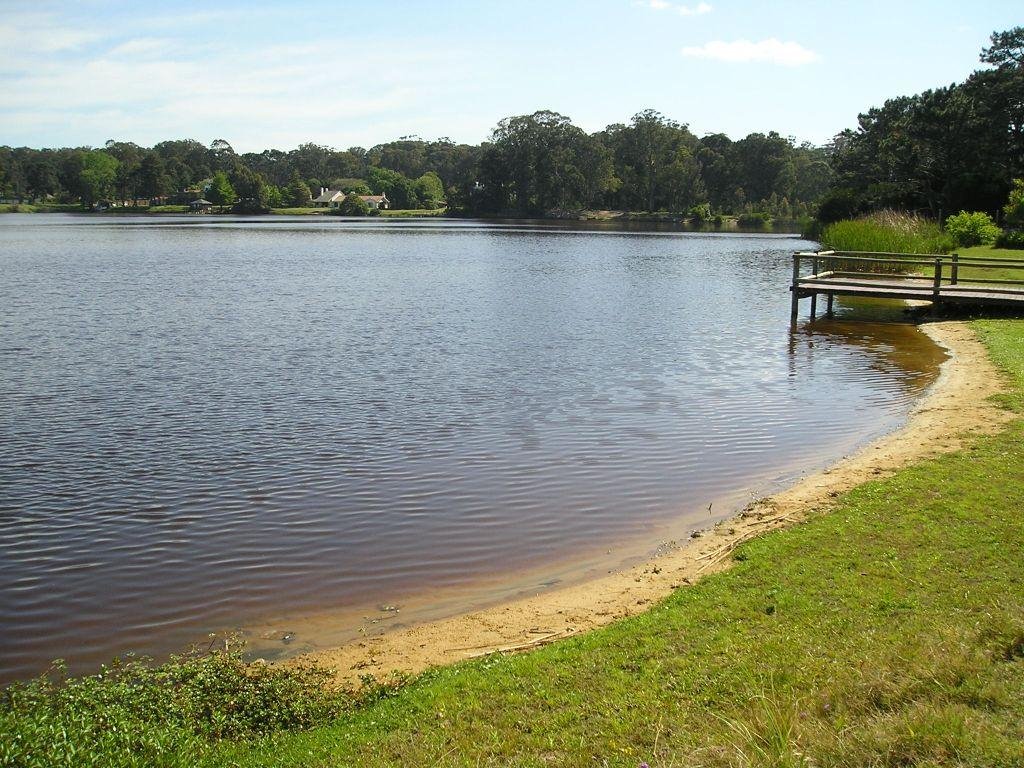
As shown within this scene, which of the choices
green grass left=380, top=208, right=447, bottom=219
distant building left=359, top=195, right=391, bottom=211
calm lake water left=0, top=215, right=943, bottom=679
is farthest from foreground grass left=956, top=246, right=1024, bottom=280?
distant building left=359, top=195, right=391, bottom=211

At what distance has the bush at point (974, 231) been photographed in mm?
48062

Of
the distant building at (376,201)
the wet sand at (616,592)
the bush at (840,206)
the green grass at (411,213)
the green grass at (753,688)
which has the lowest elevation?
the wet sand at (616,592)

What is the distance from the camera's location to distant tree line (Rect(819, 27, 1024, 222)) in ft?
211

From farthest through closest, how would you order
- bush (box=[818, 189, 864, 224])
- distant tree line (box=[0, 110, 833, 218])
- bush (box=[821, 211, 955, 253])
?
1. distant tree line (box=[0, 110, 833, 218])
2. bush (box=[818, 189, 864, 224])
3. bush (box=[821, 211, 955, 253])

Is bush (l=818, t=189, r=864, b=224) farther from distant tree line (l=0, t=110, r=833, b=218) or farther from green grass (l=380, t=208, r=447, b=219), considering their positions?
green grass (l=380, t=208, r=447, b=219)

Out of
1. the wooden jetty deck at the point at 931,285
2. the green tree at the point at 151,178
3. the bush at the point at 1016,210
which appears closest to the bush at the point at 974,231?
the bush at the point at 1016,210

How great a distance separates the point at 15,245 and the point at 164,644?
76.8 m

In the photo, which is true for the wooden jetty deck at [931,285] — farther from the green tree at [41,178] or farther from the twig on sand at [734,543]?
the green tree at [41,178]

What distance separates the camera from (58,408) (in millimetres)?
17938

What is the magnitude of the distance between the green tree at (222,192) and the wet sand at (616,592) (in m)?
182

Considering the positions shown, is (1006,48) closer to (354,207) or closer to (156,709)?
(156,709)

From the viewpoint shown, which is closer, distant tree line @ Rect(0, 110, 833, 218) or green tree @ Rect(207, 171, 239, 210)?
distant tree line @ Rect(0, 110, 833, 218)

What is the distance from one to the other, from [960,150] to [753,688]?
7162 cm

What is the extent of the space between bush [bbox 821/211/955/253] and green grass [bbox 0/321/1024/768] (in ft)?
114
